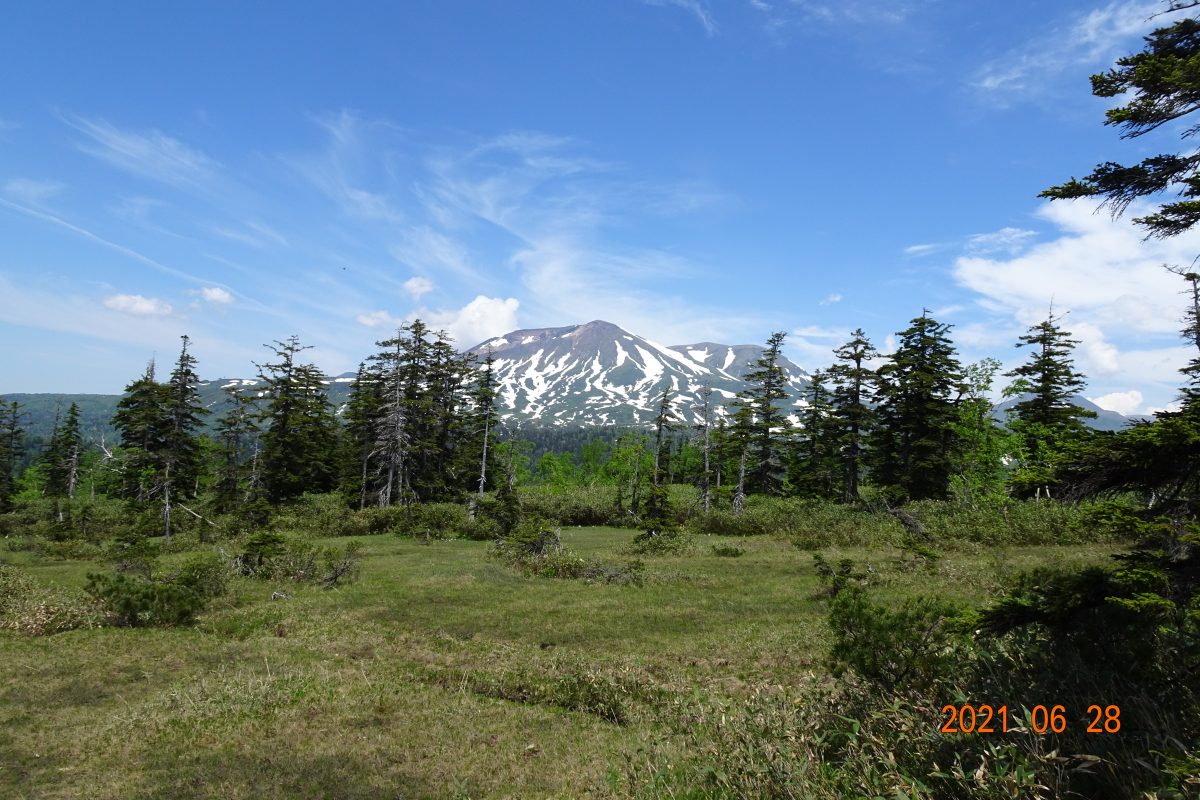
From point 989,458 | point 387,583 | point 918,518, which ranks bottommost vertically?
point 387,583

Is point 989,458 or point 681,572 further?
point 989,458

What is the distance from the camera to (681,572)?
85.5 ft

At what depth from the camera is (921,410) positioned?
41.3 metres

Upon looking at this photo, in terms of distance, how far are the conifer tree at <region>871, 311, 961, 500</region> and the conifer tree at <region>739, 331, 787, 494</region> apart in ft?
27.8

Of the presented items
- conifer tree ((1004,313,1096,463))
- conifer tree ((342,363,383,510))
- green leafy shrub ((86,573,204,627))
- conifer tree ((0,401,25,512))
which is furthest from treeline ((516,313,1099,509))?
conifer tree ((0,401,25,512))

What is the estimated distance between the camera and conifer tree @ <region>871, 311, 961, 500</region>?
40625 mm

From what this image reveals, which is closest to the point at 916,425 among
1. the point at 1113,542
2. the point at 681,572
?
the point at 1113,542

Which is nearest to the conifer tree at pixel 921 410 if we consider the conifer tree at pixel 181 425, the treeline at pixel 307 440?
the treeline at pixel 307 440

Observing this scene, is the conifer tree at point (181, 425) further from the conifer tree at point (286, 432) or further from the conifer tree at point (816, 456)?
the conifer tree at point (816, 456)

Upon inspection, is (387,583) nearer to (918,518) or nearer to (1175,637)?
(1175,637)

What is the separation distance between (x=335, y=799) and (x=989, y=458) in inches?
1538

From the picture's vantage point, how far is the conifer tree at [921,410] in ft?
133
